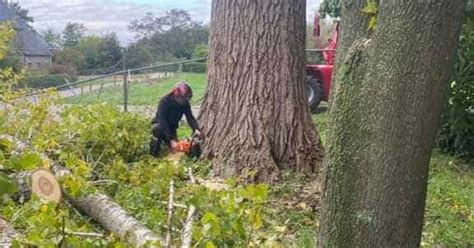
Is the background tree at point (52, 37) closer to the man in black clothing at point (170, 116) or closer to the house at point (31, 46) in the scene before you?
the house at point (31, 46)

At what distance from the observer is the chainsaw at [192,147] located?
6.49 m

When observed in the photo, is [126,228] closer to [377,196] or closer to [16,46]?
[377,196]

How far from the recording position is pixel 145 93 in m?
11.7

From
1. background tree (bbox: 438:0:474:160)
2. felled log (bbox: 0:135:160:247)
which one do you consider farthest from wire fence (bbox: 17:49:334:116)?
felled log (bbox: 0:135:160:247)

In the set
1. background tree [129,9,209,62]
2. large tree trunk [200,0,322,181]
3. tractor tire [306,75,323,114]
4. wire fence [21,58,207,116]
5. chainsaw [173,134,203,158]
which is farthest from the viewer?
background tree [129,9,209,62]

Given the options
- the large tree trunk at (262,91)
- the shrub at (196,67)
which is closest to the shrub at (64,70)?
the shrub at (196,67)

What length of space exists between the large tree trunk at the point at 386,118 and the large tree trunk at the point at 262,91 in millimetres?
3414

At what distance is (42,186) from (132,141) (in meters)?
4.21

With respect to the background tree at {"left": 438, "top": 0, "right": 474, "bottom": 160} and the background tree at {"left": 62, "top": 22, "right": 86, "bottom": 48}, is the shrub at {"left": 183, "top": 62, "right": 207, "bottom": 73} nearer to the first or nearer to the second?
the background tree at {"left": 62, "top": 22, "right": 86, "bottom": 48}

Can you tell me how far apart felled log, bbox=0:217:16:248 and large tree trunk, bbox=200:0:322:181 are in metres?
3.01

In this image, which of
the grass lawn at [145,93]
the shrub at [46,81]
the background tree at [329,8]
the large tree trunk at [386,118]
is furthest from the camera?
the background tree at [329,8]

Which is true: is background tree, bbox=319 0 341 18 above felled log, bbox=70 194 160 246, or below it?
above

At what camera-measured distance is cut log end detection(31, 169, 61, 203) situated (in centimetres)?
233

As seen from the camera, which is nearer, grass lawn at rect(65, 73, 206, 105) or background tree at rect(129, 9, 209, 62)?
grass lawn at rect(65, 73, 206, 105)
